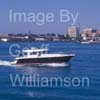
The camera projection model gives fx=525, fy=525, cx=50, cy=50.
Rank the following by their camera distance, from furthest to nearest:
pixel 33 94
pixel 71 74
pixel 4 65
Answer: pixel 4 65
pixel 71 74
pixel 33 94

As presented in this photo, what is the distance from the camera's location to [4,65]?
2309cm

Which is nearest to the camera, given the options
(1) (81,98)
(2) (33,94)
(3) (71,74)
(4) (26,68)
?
(1) (81,98)

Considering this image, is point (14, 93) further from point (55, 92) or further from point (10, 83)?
point (10, 83)

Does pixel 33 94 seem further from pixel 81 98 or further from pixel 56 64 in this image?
pixel 56 64

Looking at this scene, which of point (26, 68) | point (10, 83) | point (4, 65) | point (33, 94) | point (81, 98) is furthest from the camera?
point (4, 65)

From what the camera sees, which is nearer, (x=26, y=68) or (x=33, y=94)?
(x=33, y=94)

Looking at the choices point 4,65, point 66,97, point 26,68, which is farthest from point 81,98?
point 4,65

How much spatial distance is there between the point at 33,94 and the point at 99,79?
12.6ft

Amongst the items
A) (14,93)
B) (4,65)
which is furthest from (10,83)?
(4,65)

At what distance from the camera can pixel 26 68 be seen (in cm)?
2161

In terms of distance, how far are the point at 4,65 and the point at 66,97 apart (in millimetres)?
9858

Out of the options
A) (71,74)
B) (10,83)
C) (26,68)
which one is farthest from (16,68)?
(10,83)

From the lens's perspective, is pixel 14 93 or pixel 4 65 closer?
pixel 14 93

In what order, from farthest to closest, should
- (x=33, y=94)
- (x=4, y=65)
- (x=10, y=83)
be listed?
1. (x=4, y=65)
2. (x=10, y=83)
3. (x=33, y=94)
